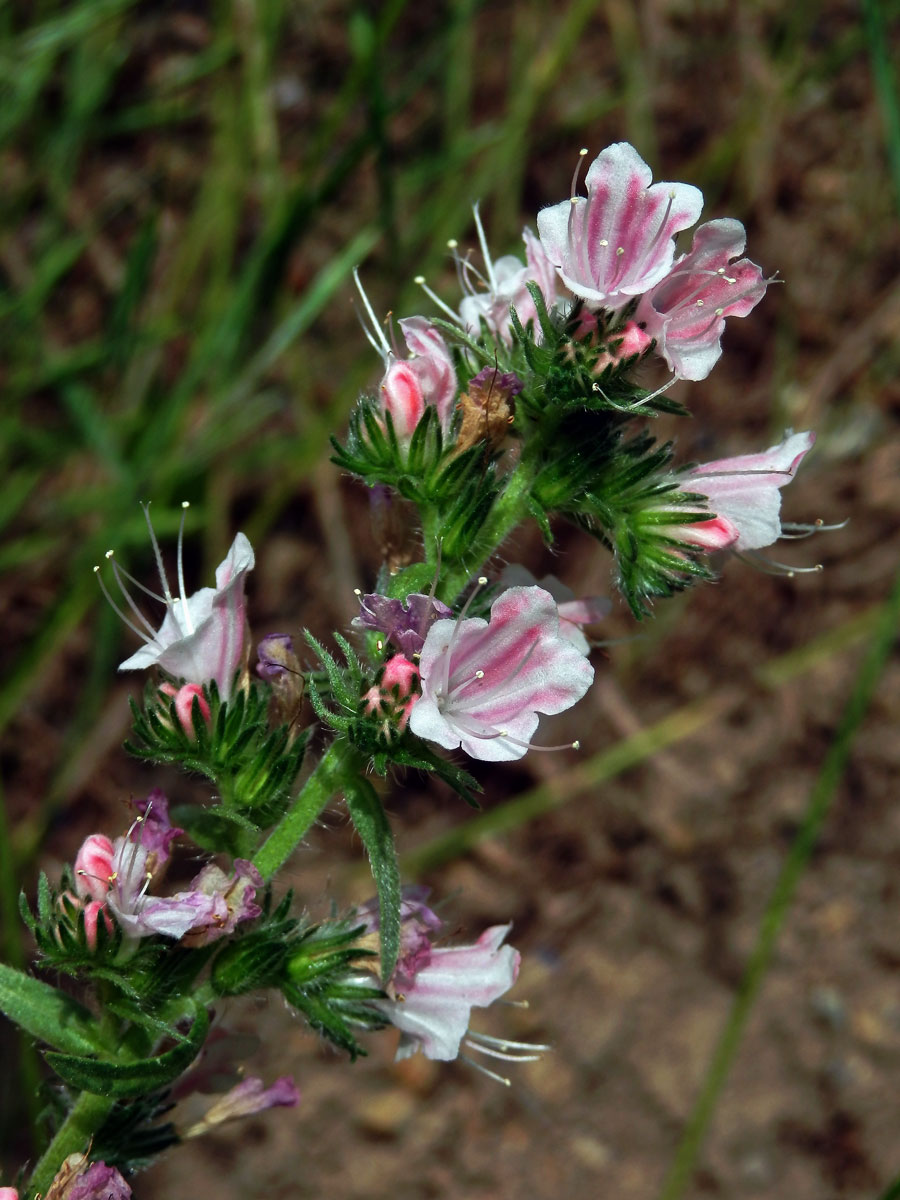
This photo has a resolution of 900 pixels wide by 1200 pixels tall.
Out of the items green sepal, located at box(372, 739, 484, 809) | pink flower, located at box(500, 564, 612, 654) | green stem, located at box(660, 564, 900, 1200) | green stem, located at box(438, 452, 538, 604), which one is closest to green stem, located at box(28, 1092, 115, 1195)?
green sepal, located at box(372, 739, 484, 809)

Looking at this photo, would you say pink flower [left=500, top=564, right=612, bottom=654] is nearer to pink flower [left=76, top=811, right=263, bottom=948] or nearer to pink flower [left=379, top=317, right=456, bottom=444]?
pink flower [left=379, top=317, right=456, bottom=444]

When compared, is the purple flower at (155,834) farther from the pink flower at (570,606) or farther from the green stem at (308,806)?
the pink flower at (570,606)

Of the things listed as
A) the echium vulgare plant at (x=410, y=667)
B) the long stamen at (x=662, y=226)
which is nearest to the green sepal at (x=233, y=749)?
the echium vulgare plant at (x=410, y=667)

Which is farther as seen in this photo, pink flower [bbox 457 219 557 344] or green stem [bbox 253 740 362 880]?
pink flower [bbox 457 219 557 344]

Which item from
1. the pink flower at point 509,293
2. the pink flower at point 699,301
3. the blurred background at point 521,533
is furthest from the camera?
the blurred background at point 521,533

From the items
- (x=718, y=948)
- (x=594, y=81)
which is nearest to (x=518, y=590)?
(x=718, y=948)

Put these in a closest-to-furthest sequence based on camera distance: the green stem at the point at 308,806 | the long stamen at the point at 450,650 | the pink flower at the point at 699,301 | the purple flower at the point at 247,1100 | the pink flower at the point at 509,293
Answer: the long stamen at the point at 450,650 < the pink flower at the point at 699,301 < the green stem at the point at 308,806 < the pink flower at the point at 509,293 < the purple flower at the point at 247,1100

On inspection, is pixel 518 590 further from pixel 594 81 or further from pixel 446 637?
pixel 594 81
